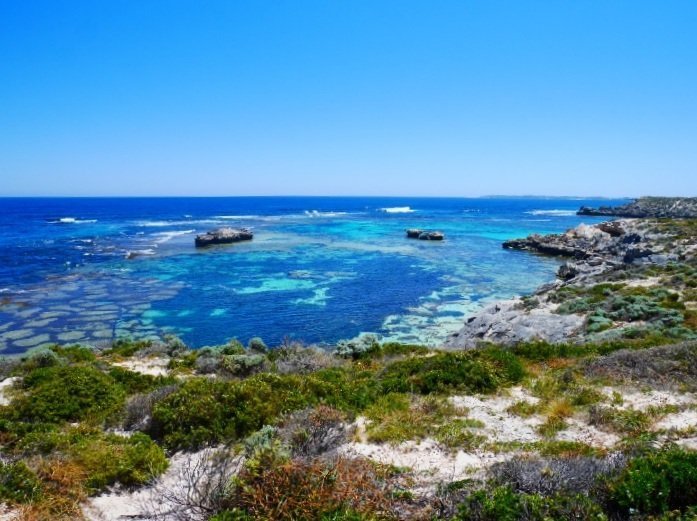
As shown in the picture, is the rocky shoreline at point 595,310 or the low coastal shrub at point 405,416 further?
the rocky shoreline at point 595,310

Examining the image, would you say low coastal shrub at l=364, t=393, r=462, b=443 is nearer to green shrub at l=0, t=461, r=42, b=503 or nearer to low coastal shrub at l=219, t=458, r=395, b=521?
low coastal shrub at l=219, t=458, r=395, b=521

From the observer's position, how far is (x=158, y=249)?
178 feet

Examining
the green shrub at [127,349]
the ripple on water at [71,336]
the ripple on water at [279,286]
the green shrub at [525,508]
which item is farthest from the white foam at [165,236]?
the green shrub at [525,508]

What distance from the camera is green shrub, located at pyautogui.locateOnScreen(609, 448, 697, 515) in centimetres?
482

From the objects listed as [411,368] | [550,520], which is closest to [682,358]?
[411,368]

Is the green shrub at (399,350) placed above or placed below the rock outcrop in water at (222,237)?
below

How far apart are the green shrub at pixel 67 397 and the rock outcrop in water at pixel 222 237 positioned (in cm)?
4941

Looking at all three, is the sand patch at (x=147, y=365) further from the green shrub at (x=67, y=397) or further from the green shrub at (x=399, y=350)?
the green shrub at (x=399, y=350)

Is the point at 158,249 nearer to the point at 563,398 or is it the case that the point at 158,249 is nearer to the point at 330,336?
the point at 330,336

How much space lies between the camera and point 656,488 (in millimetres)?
4941

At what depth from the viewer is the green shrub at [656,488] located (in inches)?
190

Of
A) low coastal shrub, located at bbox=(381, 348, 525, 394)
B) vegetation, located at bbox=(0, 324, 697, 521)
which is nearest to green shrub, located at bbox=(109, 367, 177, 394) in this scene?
vegetation, located at bbox=(0, 324, 697, 521)

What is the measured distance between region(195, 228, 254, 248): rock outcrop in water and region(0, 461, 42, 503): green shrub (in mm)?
54204

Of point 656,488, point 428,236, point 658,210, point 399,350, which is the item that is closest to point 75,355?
point 399,350
